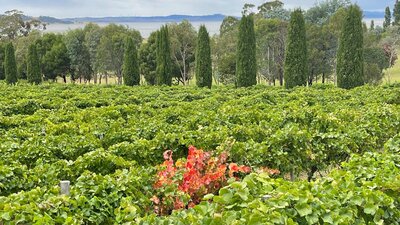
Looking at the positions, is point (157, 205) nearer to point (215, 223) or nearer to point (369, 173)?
point (215, 223)

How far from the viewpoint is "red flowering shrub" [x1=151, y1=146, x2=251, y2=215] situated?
17.7 feet

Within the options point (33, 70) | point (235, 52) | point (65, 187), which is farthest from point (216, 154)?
point (235, 52)

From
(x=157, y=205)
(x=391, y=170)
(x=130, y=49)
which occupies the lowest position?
(x=157, y=205)

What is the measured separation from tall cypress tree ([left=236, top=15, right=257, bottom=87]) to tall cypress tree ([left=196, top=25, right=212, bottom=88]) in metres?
2.95

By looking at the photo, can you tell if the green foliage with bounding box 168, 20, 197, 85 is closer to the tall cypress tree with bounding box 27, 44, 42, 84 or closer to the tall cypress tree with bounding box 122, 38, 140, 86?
the tall cypress tree with bounding box 122, 38, 140, 86

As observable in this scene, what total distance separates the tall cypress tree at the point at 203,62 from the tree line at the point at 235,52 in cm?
5

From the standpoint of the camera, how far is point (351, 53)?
99.3ft

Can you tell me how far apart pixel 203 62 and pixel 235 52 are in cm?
1391

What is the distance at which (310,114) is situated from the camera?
10992 mm

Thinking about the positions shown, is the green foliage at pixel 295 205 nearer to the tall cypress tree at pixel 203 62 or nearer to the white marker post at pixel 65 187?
the white marker post at pixel 65 187

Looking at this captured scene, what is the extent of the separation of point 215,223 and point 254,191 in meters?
0.83

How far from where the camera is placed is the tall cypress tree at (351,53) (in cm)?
3005

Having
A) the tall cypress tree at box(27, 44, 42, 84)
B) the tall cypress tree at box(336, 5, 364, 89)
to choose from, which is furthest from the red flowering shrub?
the tall cypress tree at box(27, 44, 42, 84)

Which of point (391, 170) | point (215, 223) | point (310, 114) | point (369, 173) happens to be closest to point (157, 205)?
point (215, 223)
